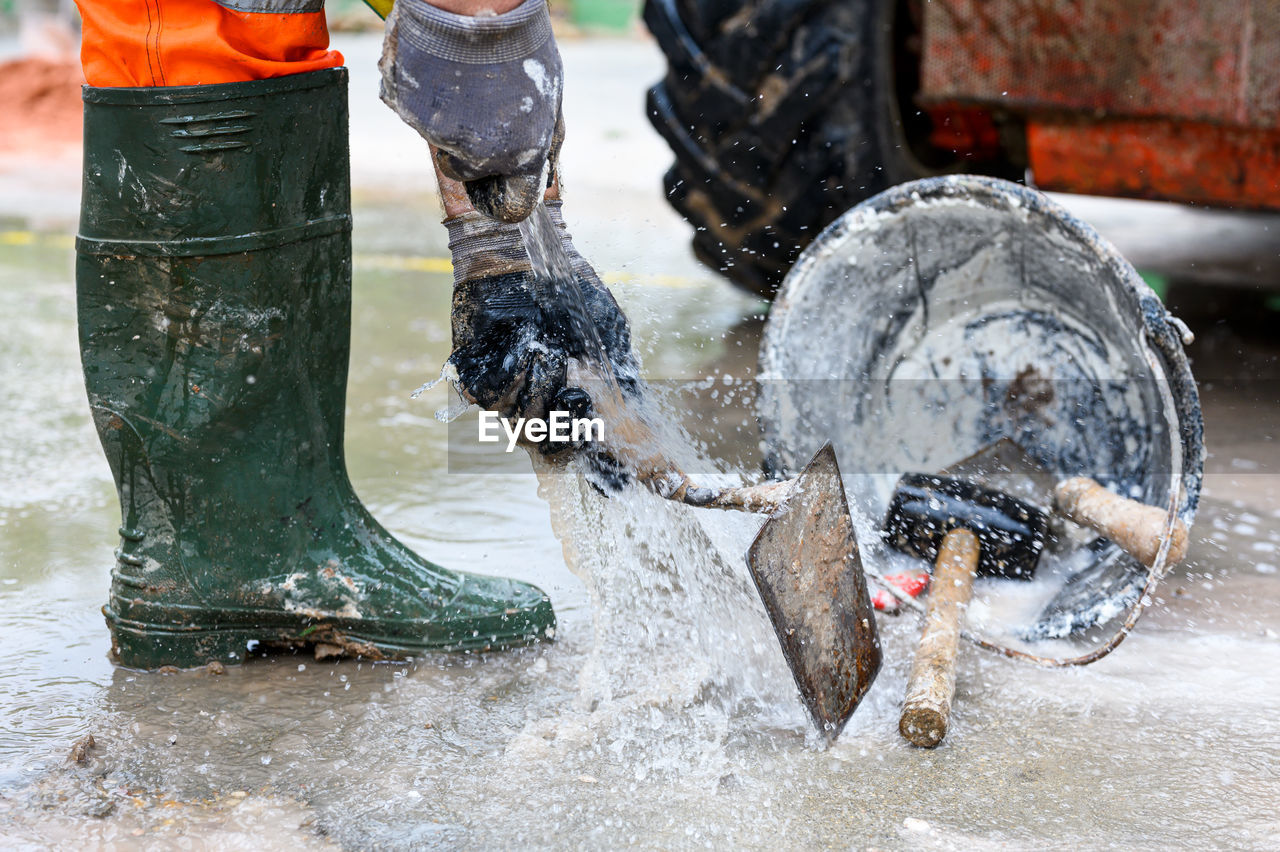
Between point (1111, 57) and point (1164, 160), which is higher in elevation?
point (1111, 57)

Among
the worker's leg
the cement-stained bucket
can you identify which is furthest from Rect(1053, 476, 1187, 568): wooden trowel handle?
the worker's leg

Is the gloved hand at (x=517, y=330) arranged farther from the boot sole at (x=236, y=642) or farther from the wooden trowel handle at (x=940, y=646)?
the wooden trowel handle at (x=940, y=646)

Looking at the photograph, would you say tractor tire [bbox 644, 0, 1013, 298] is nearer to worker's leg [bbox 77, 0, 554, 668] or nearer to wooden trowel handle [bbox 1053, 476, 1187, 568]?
wooden trowel handle [bbox 1053, 476, 1187, 568]

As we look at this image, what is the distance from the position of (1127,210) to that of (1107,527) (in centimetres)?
418

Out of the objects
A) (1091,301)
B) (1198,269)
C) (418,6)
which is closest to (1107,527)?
(1091,301)

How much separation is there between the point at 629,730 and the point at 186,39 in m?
1.14

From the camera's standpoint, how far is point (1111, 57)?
278cm

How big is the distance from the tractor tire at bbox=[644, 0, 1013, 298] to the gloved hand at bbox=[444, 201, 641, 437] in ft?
4.44

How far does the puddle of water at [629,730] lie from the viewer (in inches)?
60.7

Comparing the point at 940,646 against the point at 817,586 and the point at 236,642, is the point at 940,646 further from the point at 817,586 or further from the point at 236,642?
the point at 236,642

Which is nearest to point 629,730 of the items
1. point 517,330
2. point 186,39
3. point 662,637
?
point 662,637

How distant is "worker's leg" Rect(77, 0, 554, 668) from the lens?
70.2 inches

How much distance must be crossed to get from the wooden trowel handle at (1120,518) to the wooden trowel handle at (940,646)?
7.2 inches

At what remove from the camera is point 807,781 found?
1632mm
